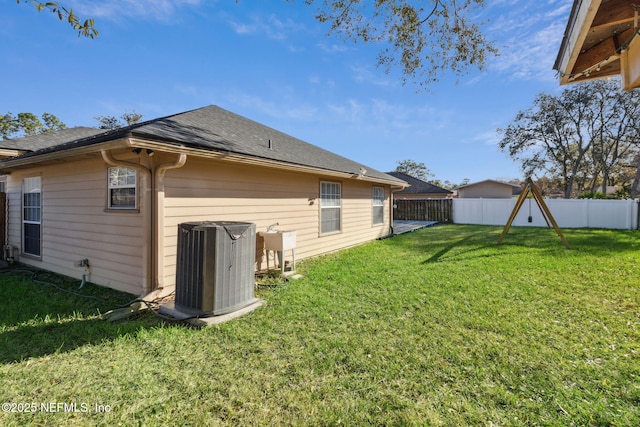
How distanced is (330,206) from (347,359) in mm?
5851

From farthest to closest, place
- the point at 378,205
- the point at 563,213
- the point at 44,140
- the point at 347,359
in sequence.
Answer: the point at 563,213
the point at 378,205
the point at 44,140
the point at 347,359

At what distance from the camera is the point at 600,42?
86.5 inches

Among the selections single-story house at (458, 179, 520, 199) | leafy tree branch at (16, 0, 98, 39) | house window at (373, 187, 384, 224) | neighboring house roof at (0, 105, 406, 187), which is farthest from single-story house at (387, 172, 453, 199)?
leafy tree branch at (16, 0, 98, 39)

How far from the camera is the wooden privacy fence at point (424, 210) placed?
1780 centimetres

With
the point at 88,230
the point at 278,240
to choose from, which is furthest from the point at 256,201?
the point at 88,230

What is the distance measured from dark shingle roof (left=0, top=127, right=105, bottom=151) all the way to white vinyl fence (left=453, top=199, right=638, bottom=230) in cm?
1813

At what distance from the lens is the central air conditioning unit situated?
3.51 m

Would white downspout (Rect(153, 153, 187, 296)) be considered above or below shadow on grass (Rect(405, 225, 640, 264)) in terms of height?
above

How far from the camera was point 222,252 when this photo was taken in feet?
11.7

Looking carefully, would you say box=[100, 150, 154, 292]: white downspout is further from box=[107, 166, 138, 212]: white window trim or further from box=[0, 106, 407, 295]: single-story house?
box=[107, 166, 138, 212]: white window trim

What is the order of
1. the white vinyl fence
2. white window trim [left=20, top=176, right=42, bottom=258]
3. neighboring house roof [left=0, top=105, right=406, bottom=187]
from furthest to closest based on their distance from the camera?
the white vinyl fence → white window trim [left=20, top=176, right=42, bottom=258] → neighboring house roof [left=0, top=105, right=406, bottom=187]

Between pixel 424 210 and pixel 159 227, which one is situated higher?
pixel 424 210

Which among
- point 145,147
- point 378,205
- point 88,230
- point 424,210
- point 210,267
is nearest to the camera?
point 210,267

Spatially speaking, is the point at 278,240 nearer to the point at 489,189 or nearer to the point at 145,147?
the point at 145,147
